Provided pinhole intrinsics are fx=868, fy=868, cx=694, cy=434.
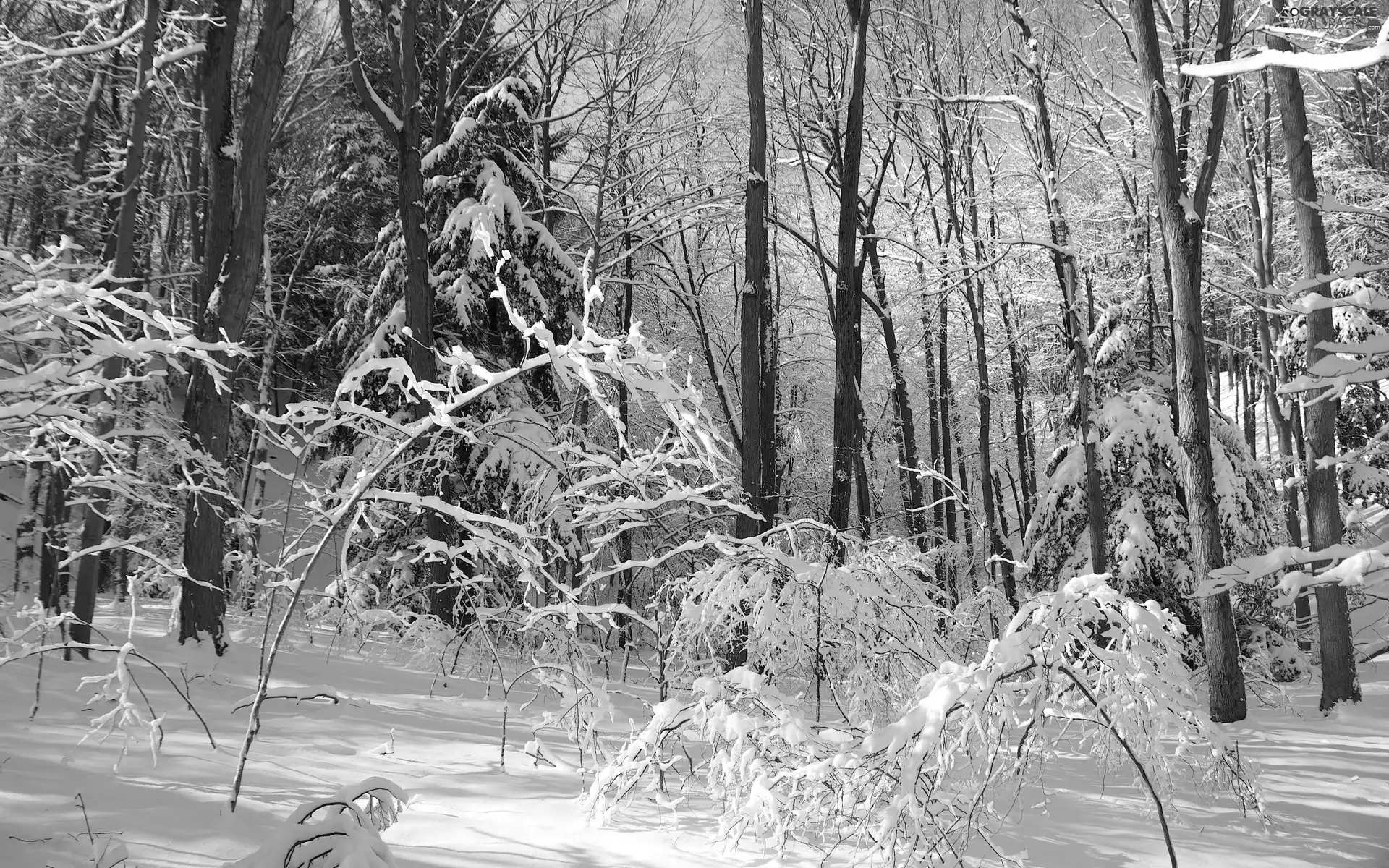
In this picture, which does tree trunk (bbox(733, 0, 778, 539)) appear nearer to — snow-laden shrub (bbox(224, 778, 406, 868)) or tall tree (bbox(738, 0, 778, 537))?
tall tree (bbox(738, 0, 778, 537))

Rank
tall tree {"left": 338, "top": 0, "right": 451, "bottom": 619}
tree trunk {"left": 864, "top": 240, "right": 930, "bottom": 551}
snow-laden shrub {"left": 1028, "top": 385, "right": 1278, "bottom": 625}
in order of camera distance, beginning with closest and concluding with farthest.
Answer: tall tree {"left": 338, "top": 0, "right": 451, "bottom": 619}
snow-laden shrub {"left": 1028, "top": 385, "right": 1278, "bottom": 625}
tree trunk {"left": 864, "top": 240, "right": 930, "bottom": 551}

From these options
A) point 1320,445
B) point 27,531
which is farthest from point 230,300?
point 1320,445

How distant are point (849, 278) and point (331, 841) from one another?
902 cm

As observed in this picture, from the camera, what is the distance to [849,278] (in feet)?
34.7

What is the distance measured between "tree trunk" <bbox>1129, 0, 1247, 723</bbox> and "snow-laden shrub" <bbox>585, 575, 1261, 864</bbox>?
342 cm

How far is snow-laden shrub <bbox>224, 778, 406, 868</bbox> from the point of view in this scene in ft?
7.92

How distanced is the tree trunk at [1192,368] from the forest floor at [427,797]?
3.39 ft

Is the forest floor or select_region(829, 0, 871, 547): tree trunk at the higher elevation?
select_region(829, 0, 871, 547): tree trunk

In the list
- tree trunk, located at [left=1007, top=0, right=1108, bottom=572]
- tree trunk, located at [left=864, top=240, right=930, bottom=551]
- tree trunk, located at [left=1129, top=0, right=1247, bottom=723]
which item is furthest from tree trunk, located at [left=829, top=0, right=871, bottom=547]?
tree trunk, located at [left=864, top=240, right=930, bottom=551]

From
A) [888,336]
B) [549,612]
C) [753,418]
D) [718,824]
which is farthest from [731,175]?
[718,824]

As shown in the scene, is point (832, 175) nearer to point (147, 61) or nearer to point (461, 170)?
point (461, 170)

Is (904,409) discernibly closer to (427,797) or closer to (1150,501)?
(1150,501)

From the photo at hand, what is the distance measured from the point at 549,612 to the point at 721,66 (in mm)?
14907

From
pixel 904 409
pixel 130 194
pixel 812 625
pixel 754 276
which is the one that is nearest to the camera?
pixel 812 625
